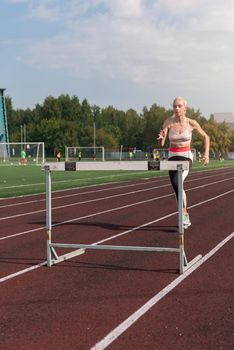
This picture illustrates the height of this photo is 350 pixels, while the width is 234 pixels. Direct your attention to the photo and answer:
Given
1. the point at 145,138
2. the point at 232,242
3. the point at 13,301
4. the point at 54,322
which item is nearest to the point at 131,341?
the point at 54,322

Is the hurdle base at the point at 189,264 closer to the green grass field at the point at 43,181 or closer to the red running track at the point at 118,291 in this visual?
the red running track at the point at 118,291

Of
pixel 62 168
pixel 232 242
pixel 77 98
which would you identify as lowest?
pixel 232 242

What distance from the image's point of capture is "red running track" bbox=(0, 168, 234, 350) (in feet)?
14.0

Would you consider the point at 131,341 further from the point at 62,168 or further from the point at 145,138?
the point at 145,138

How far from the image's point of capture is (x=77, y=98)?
4961 inches

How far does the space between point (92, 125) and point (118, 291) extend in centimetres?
11777

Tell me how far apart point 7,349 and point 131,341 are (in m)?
0.95

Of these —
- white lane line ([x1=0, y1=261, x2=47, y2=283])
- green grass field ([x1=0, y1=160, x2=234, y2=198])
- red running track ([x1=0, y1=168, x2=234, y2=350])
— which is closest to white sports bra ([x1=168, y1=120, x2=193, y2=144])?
red running track ([x1=0, y1=168, x2=234, y2=350])

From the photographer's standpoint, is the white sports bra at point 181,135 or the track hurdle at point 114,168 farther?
the white sports bra at point 181,135

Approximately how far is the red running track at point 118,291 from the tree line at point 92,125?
9936 centimetres

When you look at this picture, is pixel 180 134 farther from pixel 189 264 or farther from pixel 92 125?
pixel 92 125

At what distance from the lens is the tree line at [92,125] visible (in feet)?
375

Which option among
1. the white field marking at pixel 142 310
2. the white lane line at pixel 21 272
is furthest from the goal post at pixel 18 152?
the white field marking at pixel 142 310

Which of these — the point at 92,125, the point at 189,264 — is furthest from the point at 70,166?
the point at 92,125
